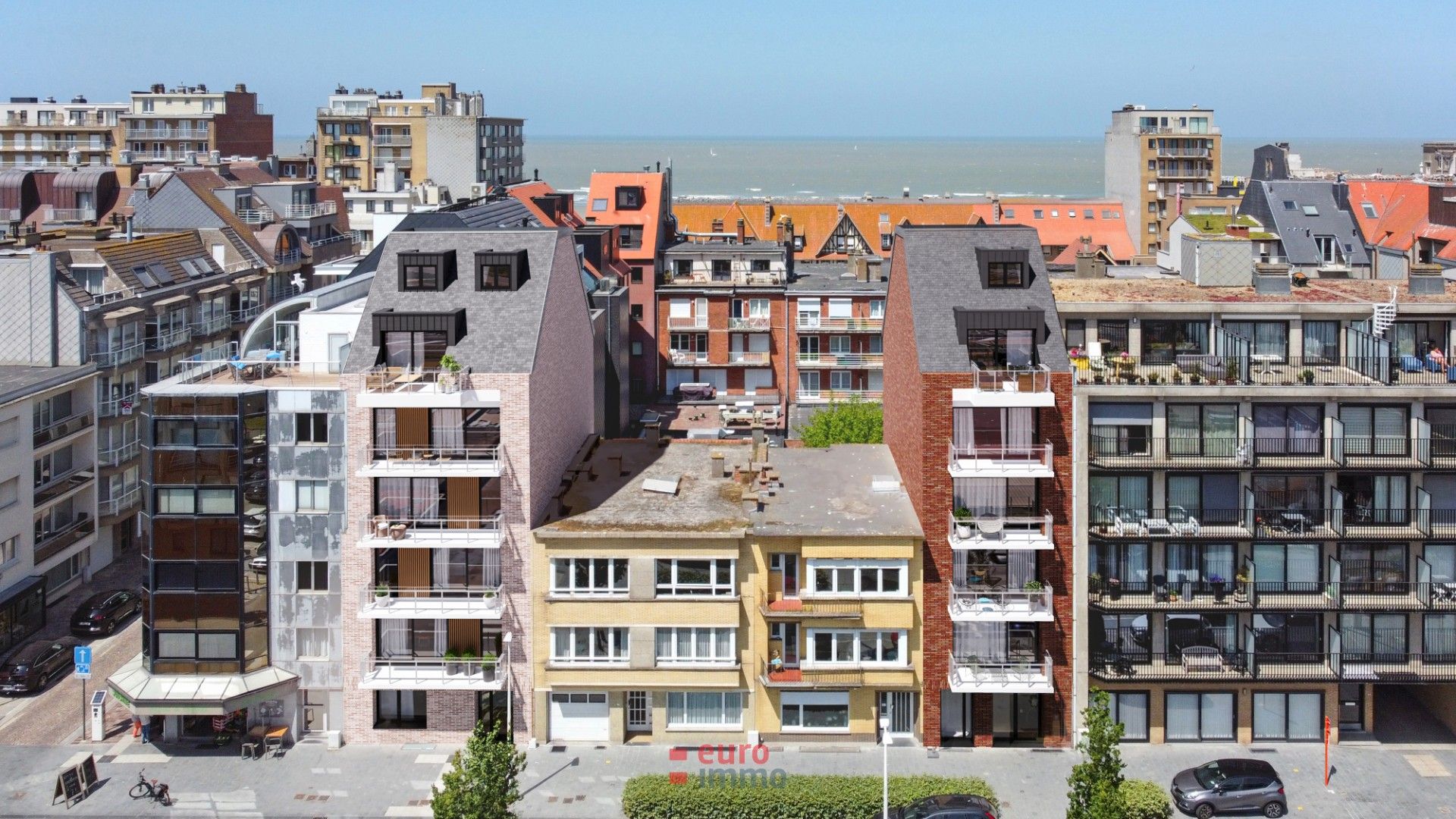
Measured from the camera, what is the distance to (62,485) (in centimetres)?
6531

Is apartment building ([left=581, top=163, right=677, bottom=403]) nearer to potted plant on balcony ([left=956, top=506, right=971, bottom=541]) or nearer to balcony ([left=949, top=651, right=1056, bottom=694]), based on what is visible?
potted plant on balcony ([left=956, top=506, right=971, bottom=541])

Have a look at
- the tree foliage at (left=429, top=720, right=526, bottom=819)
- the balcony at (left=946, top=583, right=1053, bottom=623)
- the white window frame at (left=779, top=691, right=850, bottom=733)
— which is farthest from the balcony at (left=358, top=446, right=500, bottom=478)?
the balcony at (left=946, top=583, right=1053, bottom=623)

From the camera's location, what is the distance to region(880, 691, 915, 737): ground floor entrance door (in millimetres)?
50906

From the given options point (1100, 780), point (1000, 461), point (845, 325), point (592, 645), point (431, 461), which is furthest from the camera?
point (845, 325)

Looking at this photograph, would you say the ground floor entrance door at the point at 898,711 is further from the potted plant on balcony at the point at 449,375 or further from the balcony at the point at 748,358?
the balcony at the point at 748,358

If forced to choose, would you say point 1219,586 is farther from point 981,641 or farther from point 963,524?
point 963,524

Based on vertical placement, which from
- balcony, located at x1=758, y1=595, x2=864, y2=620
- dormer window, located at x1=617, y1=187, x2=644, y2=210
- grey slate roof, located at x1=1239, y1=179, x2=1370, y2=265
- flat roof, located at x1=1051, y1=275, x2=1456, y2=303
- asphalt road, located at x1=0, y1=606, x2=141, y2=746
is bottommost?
asphalt road, located at x1=0, y1=606, x2=141, y2=746

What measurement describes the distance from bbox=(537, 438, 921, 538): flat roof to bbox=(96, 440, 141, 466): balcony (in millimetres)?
24203

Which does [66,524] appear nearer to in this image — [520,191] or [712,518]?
[712,518]

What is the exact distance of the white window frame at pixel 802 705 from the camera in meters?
50.9

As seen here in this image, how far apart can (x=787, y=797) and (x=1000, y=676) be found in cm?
874

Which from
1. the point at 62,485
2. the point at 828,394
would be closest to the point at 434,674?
the point at 62,485

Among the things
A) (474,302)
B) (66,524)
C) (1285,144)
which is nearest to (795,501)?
(474,302)

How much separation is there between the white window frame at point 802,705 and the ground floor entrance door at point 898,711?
1209 mm
